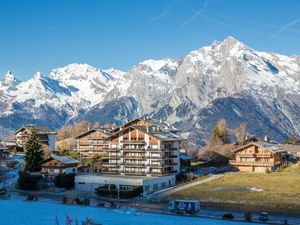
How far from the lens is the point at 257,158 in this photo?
348 ft

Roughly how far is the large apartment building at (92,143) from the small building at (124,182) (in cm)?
2944

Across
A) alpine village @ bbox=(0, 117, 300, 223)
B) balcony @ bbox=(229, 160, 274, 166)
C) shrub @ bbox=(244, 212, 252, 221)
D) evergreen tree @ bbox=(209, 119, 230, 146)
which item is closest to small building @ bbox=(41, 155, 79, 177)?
alpine village @ bbox=(0, 117, 300, 223)

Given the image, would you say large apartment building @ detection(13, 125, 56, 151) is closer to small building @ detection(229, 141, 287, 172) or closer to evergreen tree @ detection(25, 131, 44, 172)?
evergreen tree @ detection(25, 131, 44, 172)

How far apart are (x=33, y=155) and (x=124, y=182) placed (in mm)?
25100

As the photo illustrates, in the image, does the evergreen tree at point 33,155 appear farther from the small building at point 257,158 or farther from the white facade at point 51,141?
the small building at point 257,158

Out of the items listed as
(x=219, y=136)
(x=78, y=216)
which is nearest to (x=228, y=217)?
(x=78, y=216)

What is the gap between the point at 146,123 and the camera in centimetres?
11456

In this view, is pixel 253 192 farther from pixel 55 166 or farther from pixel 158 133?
pixel 55 166

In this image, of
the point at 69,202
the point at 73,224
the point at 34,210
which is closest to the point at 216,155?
the point at 69,202

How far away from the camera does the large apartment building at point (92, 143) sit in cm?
12419

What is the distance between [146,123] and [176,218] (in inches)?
1914

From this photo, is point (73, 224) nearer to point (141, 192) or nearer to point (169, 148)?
point (141, 192)

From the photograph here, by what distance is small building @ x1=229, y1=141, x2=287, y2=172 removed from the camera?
104438mm

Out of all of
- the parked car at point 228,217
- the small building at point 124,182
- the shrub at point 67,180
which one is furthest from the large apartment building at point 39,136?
the parked car at point 228,217
